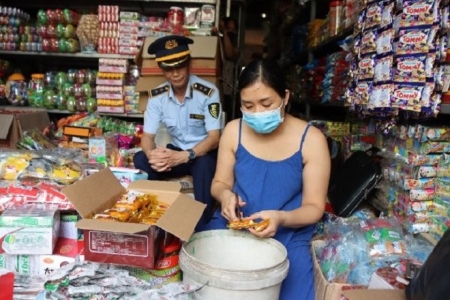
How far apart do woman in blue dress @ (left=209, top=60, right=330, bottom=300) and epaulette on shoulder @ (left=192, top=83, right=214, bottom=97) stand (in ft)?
3.39

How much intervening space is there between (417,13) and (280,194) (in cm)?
92

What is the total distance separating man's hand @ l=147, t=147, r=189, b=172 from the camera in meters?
2.60

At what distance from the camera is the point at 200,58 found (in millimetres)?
3455

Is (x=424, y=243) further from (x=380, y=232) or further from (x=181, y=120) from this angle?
(x=181, y=120)

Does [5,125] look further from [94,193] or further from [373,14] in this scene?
[373,14]

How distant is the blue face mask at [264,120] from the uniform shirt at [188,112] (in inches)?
44.5

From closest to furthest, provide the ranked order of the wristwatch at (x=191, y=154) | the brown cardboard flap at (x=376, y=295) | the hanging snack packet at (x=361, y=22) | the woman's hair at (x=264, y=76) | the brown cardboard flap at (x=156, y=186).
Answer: the brown cardboard flap at (x=376, y=295) < the woman's hair at (x=264, y=76) < the brown cardboard flap at (x=156, y=186) < the hanging snack packet at (x=361, y=22) < the wristwatch at (x=191, y=154)

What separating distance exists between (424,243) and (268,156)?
819mm

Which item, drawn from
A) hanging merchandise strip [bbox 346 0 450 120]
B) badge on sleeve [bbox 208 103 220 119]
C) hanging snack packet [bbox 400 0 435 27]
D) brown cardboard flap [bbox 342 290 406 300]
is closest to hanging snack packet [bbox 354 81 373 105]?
hanging merchandise strip [bbox 346 0 450 120]

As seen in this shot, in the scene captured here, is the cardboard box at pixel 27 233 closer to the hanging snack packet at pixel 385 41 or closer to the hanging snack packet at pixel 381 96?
the hanging snack packet at pixel 381 96

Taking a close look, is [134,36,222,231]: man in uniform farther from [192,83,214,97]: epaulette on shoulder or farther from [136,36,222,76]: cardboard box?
[136,36,222,76]: cardboard box

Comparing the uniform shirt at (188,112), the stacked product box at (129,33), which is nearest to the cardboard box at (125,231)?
the uniform shirt at (188,112)

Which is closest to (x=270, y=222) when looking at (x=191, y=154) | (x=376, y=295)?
(x=376, y=295)

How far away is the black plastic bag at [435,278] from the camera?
98 centimetres
